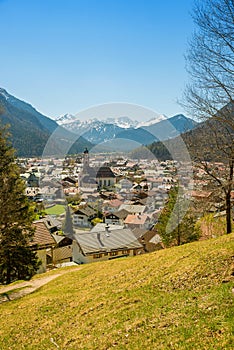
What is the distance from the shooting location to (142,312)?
21.6 ft

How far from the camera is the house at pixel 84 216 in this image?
83.4ft

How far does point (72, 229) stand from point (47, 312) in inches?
750

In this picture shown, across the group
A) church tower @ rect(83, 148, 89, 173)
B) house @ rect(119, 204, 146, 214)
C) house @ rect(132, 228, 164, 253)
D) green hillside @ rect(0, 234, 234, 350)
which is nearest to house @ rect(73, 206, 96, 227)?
house @ rect(119, 204, 146, 214)

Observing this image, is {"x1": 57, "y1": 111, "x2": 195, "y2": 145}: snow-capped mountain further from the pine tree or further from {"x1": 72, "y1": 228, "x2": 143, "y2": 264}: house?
{"x1": 72, "y1": 228, "x2": 143, "y2": 264}: house

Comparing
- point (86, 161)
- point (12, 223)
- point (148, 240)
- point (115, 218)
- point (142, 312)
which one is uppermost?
point (86, 161)

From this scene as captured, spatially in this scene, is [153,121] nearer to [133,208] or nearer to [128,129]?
[128,129]

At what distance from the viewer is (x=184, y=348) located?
15.3 feet

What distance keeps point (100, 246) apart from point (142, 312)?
856 inches

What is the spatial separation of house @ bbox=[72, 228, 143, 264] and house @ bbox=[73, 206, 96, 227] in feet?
4.90

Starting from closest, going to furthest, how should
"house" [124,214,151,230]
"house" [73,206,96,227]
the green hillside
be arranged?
the green hillside → "house" [73,206,96,227] → "house" [124,214,151,230]

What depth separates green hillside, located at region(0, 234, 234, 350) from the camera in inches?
203

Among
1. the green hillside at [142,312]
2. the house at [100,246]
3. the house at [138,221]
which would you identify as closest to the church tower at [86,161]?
the house at [100,246]

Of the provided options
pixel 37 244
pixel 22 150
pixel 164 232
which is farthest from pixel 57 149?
pixel 22 150

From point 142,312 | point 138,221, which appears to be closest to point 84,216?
point 138,221
